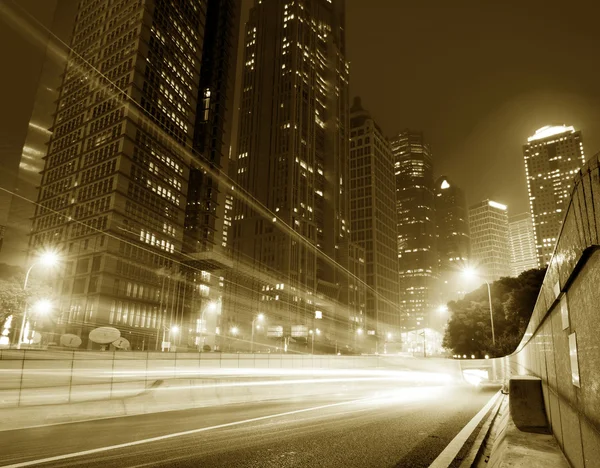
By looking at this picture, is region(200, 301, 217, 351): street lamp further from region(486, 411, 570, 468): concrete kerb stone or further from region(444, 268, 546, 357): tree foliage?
region(486, 411, 570, 468): concrete kerb stone

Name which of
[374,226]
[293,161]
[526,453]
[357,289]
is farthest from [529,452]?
[374,226]

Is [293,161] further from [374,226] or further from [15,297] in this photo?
[15,297]

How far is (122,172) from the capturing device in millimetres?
80312

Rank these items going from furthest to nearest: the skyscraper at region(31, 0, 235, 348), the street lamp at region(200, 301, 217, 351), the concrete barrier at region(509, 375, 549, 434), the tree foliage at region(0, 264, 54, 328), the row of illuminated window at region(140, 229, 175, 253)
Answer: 1. the street lamp at region(200, 301, 217, 351)
2. the row of illuminated window at region(140, 229, 175, 253)
3. the skyscraper at region(31, 0, 235, 348)
4. the tree foliage at region(0, 264, 54, 328)
5. the concrete barrier at region(509, 375, 549, 434)

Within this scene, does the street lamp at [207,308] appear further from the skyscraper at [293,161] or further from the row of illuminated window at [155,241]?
the row of illuminated window at [155,241]

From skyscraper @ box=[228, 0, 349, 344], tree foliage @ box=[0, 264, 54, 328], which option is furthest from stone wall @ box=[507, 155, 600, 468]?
skyscraper @ box=[228, 0, 349, 344]

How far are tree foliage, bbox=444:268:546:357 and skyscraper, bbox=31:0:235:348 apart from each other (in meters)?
54.3

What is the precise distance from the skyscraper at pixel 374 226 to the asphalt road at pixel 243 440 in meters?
159

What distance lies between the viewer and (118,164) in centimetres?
8025

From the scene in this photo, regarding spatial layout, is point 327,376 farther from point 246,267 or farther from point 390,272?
point 390,272

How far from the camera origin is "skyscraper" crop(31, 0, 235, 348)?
76.2m

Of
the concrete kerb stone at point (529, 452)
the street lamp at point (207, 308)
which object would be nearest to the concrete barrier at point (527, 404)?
the concrete kerb stone at point (529, 452)

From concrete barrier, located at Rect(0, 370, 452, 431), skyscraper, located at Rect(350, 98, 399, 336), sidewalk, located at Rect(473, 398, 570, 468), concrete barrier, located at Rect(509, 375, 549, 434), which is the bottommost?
concrete barrier, located at Rect(0, 370, 452, 431)

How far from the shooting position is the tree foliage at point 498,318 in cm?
5038
